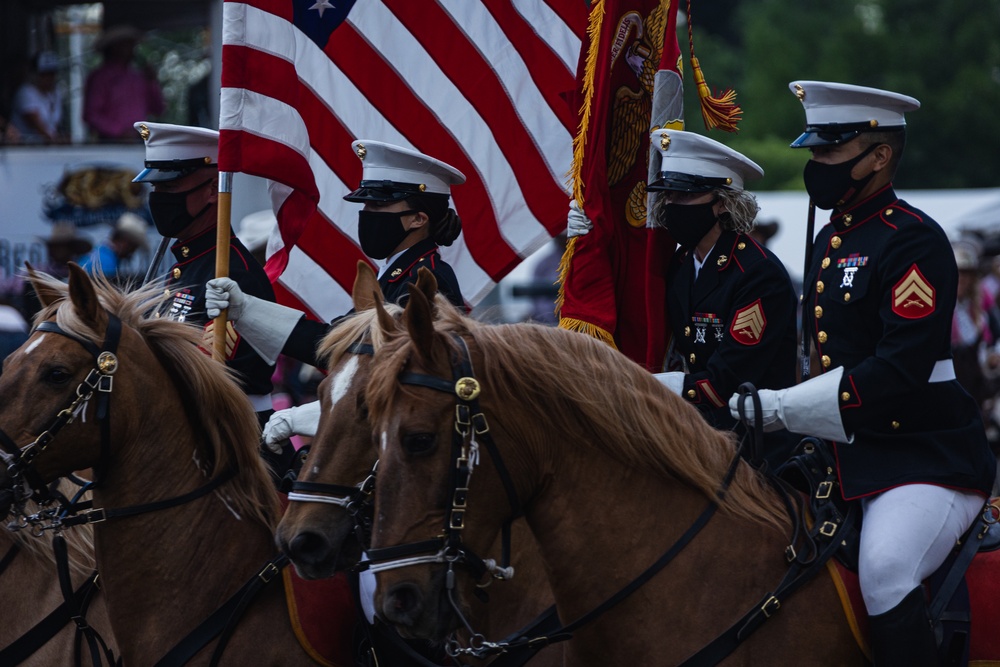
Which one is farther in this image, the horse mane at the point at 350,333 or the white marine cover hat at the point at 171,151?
the white marine cover hat at the point at 171,151

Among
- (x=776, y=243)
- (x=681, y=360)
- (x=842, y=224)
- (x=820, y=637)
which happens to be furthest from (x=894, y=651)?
(x=776, y=243)

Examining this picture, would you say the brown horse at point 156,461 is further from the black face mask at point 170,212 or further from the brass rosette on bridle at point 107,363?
the black face mask at point 170,212

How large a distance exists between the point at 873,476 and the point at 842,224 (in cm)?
91

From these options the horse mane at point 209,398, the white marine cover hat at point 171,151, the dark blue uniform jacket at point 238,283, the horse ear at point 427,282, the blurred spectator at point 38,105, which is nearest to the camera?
the horse ear at point 427,282

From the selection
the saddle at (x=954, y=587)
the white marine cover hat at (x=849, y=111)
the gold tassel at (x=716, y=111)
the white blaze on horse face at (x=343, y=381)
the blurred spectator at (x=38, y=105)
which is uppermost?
the white marine cover hat at (x=849, y=111)

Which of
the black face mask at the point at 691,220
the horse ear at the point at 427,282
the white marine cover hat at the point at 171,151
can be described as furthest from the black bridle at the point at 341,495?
the white marine cover hat at the point at 171,151

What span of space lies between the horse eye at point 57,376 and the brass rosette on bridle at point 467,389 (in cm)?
172

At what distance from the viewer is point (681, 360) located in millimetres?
5602

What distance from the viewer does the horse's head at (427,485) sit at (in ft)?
11.8

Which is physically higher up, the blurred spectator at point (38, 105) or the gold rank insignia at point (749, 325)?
the gold rank insignia at point (749, 325)

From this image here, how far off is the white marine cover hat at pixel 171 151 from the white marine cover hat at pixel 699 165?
2163mm

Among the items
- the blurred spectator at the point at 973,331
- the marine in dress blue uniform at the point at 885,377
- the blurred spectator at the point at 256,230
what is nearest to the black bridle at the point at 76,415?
the marine in dress blue uniform at the point at 885,377

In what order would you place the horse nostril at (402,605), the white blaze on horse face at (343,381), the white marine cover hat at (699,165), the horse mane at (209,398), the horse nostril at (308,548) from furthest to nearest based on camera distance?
the white marine cover hat at (699,165), the horse mane at (209,398), the white blaze on horse face at (343,381), the horse nostril at (308,548), the horse nostril at (402,605)

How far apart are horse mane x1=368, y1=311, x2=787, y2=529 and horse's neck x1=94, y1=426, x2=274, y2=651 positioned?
1461 mm
